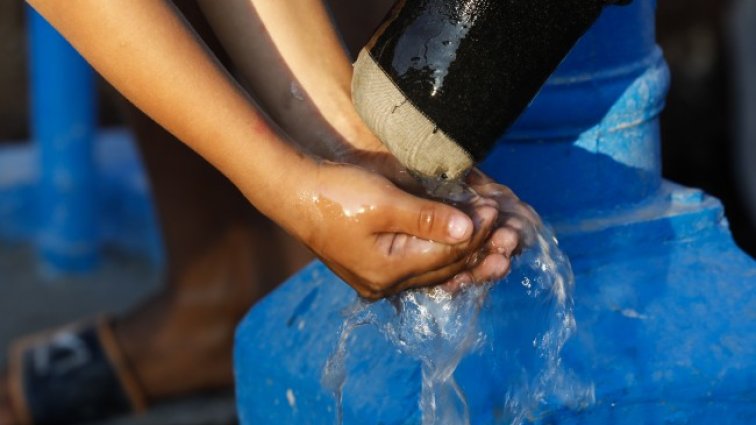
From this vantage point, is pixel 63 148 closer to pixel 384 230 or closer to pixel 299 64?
pixel 299 64

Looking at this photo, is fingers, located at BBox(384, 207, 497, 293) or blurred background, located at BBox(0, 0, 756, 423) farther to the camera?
blurred background, located at BBox(0, 0, 756, 423)

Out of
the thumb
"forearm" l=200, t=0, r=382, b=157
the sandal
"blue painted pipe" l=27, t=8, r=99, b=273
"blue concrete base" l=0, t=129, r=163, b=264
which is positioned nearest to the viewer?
the thumb


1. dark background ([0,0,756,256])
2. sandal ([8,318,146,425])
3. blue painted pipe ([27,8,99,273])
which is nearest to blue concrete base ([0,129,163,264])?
blue painted pipe ([27,8,99,273])

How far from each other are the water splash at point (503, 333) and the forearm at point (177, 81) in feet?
0.65

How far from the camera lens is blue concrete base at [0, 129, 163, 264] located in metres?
3.37

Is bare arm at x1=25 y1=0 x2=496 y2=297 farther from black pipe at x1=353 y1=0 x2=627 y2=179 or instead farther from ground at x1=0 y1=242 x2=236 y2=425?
ground at x1=0 y1=242 x2=236 y2=425

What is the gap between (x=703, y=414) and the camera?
125cm

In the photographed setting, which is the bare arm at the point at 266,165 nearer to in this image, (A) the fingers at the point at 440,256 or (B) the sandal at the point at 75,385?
(A) the fingers at the point at 440,256

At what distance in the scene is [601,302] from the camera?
132 centimetres

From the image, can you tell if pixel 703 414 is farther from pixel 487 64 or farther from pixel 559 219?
pixel 487 64

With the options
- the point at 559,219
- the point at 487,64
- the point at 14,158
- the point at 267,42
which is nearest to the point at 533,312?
the point at 559,219

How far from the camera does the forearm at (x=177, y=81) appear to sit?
1104mm

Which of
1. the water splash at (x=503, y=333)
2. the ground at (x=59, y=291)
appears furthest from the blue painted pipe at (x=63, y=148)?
the water splash at (x=503, y=333)

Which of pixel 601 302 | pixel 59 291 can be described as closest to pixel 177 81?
pixel 601 302
